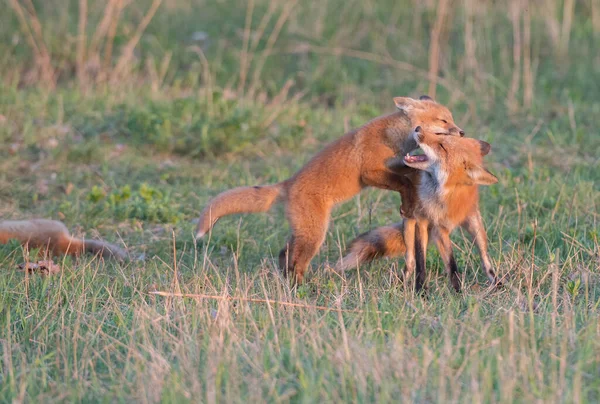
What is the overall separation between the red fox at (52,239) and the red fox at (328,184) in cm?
107

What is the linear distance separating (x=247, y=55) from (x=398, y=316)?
23.3 feet

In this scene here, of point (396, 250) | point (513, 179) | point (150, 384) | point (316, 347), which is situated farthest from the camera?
point (513, 179)

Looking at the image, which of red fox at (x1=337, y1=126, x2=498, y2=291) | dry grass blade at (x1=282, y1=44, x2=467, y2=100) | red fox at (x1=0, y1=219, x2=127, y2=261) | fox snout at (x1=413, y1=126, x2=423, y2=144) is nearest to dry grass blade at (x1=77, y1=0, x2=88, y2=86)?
dry grass blade at (x1=282, y1=44, x2=467, y2=100)

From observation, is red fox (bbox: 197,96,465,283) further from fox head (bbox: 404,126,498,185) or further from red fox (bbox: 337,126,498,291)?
fox head (bbox: 404,126,498,185)

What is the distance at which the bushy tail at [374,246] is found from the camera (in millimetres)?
5672

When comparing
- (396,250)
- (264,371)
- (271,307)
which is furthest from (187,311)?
(396,250)

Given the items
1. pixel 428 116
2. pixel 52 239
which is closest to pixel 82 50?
pixel 52 239

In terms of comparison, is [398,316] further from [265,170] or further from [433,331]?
[265,170]

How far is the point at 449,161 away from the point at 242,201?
1375mm

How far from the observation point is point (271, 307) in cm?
471

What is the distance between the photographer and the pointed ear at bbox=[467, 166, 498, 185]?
5172 millimetres

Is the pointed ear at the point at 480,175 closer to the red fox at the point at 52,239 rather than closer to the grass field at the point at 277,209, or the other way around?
the grass field at the point at 277,209

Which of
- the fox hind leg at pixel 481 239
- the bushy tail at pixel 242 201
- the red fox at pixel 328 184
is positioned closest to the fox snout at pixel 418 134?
the red fox at pixel 328 184

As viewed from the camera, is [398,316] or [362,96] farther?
[362,96]
